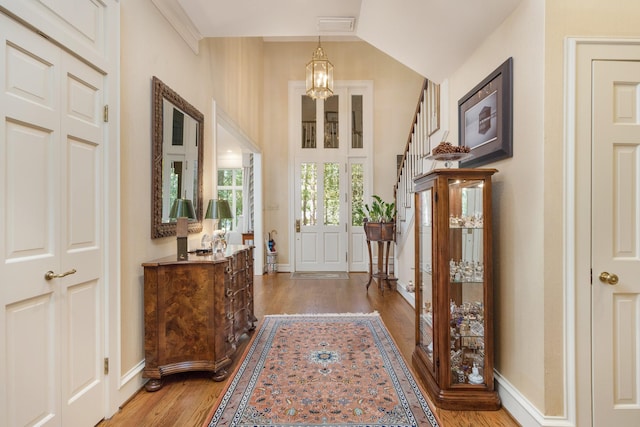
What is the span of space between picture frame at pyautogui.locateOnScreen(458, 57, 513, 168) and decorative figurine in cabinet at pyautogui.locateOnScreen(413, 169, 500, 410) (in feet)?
0.80

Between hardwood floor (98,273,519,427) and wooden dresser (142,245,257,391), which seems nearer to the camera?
hardwood floor (98,273,519,427)

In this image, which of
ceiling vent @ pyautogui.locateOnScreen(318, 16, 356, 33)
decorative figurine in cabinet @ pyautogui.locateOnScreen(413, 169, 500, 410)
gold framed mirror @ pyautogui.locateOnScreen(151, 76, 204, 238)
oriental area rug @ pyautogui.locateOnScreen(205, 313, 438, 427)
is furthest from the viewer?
ceiling vent @ pyautogui.locateOnScreen(318, 16, 356, 33)

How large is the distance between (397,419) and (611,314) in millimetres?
1298

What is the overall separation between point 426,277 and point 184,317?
181 cm

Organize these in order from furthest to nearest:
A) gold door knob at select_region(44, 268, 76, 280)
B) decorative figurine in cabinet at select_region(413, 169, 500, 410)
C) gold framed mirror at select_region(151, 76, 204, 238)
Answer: gold framed mirror at select_region(151, 76, 204, 238)
decorative figurine in cabinet at select_region(413, 169, 500, 410)
gold door knob at select_region(44, 268, 76, 280)

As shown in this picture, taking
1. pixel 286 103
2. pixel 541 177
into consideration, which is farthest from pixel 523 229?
pixel 286 103

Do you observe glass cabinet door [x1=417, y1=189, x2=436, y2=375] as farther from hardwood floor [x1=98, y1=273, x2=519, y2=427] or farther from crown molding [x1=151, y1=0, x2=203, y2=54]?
crown molding [x1=151, y1=0, x2=203, y2=54]

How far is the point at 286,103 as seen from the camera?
22.4 feet

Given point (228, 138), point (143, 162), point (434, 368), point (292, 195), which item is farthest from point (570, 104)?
point (228, 138)

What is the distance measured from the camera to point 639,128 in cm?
172

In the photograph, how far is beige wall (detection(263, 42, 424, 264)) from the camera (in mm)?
6801

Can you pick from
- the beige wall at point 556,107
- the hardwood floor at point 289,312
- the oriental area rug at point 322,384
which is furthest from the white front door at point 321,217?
the beige wall at point 556,107

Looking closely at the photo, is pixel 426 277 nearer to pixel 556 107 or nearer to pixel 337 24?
pixel 556 107

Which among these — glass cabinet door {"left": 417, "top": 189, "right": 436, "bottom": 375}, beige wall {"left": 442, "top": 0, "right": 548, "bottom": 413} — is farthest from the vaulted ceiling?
glass cabinet door {"left": 417, "top": 189, "right": 436, "bottom": 375}
